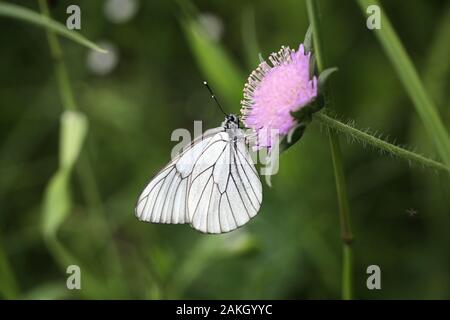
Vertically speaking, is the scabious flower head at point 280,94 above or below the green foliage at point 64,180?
below

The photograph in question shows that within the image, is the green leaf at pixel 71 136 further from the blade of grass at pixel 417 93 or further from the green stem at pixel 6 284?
the blade of grass at pixel 417 93

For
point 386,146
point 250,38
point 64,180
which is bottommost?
point 386,146

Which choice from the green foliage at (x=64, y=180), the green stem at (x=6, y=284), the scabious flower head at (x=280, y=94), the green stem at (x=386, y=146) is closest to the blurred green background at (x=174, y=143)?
the green stem at (x=6, y=284)

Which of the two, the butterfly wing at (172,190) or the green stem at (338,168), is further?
the butterfly wing at (172,190)

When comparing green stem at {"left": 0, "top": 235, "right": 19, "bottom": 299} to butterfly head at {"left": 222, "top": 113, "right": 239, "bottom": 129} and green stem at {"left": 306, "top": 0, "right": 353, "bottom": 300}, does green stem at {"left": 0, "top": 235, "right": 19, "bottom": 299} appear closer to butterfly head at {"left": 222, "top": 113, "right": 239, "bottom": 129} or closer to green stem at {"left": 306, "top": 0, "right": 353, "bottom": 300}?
butterfly head at {"left": 222, "top": 113, "right": 239, "bottom": 129}

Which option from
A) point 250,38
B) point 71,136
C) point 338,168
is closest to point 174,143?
point 250,38

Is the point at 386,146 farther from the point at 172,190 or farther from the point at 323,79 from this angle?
the point at 172,190
